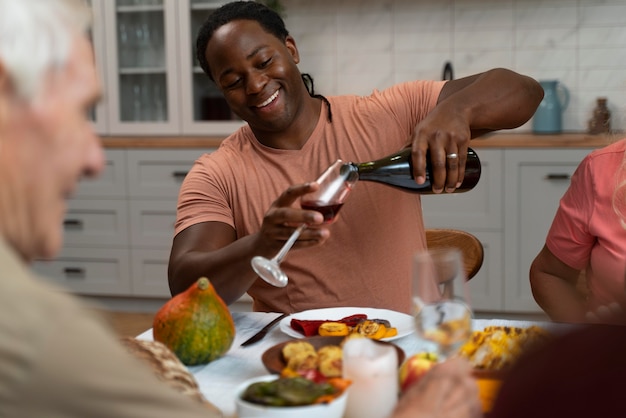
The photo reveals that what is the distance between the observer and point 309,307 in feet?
5.95

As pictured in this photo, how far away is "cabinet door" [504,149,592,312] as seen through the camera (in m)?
3.59

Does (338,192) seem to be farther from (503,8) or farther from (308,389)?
(503,8)

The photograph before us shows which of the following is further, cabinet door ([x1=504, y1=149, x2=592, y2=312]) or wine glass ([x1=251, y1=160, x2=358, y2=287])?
cabinet door ([x1=504, y1=149, x2=592, y2=312])

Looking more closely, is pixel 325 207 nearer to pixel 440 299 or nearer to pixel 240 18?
pixel 440 299

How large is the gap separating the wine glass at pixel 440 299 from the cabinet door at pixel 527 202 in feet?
8.64

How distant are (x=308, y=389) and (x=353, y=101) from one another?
1089 millimetres

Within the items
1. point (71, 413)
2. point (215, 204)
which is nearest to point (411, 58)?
point (215, 204)

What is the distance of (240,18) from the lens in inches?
75.1

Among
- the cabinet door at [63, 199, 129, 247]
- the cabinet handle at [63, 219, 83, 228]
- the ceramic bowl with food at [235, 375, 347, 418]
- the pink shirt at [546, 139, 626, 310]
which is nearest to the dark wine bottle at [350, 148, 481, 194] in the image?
the pink shirt at [546, 139, 626, 310]

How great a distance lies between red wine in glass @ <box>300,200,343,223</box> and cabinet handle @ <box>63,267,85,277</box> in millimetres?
3056

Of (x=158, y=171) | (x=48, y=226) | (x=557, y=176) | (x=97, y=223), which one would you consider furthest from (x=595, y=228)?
(x=97, y=223)

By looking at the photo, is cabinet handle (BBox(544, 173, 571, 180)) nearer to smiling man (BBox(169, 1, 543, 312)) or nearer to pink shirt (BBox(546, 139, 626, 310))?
smiling man (BBox(169, 1, 543, 312))

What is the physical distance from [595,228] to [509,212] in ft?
6.56

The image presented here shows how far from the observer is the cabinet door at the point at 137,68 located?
427cm
